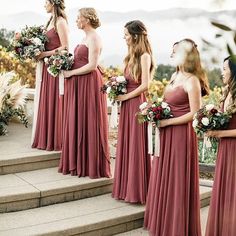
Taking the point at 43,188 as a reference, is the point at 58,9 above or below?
above

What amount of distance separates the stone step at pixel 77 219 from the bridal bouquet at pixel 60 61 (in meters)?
1.45

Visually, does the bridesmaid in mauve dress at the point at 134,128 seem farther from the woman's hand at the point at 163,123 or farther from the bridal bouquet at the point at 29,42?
the bridal bouquet at the point at 29,42

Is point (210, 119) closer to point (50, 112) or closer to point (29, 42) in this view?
point (50, 112)

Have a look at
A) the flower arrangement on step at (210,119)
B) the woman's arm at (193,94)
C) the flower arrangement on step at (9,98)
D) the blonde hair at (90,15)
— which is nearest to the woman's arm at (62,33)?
the blonde hair at (90,15)

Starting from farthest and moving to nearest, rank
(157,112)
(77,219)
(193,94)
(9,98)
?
(9,98), (77,219), (157,112), (193,94)

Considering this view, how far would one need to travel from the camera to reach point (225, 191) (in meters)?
3.16

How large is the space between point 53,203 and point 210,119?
2025mm

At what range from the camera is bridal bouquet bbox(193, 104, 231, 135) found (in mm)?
3008

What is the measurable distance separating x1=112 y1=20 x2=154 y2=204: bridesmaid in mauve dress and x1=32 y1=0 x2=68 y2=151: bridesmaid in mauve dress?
1179mm

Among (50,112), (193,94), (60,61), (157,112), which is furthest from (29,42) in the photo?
(193,94)

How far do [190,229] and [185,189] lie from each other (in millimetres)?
380

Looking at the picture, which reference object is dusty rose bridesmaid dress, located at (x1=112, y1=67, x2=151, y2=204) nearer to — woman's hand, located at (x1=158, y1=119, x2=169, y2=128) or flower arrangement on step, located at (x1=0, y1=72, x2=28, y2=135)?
woman's hand, located at (x1=158, y1=119, x2=169, y2=128)

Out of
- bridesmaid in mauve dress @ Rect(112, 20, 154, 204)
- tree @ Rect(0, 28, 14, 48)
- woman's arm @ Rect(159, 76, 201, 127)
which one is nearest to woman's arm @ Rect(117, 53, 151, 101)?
bridesmaid in mauve dress @ Rect(112, 20, 154, 204)

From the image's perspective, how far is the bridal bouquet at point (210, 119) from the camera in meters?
3.01
